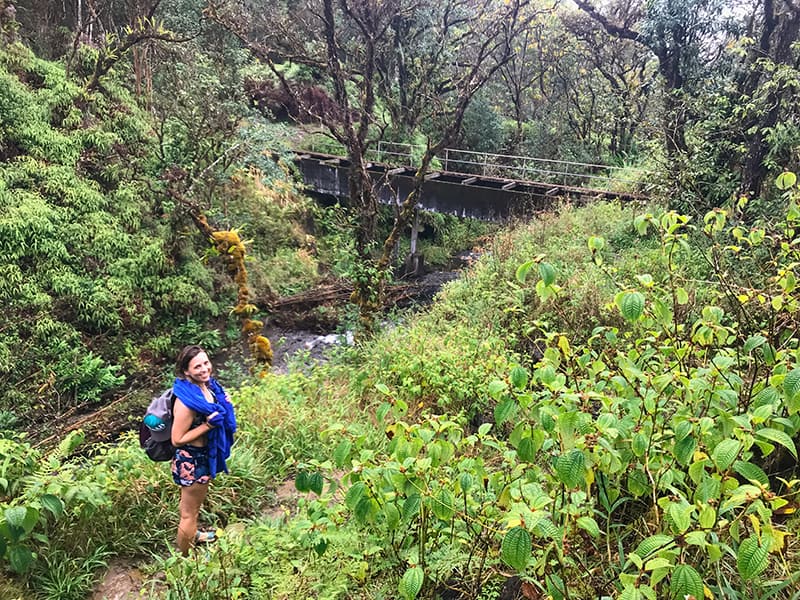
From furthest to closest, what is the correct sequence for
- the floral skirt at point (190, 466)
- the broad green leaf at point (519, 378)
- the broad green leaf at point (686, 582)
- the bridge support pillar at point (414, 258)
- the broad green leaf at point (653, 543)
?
the bridge support pillar at point (414, 258), the floral skirt at point (190, 466), the broad green leaf at point (519, 378), the broad green leaf at point (653, 543), the broad green leaf at point (686, 582)

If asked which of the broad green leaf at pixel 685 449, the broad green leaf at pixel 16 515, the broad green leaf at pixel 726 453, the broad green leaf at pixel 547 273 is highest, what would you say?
the broad green leaf at pixel 547 273

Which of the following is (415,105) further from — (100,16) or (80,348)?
(80,348)

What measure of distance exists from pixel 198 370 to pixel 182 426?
0.39 meters

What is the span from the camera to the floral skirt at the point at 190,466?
3.44 metres

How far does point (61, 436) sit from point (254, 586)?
18.3 ft

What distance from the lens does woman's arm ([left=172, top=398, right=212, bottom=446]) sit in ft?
10.9

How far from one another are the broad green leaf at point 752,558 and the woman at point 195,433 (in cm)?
301

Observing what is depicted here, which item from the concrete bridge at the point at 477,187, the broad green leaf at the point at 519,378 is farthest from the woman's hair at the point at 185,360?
the concrete bridge at the point at 477,187

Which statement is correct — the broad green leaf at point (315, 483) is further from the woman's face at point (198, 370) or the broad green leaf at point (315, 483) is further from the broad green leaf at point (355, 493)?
the woman's face at point (198, 370)

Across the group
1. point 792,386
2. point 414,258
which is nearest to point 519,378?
point 792,386

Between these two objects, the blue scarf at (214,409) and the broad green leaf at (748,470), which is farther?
the blue scarf at (214,409)

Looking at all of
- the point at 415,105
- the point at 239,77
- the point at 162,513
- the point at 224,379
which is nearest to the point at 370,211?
the point at 224,379

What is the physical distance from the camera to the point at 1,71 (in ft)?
34.8

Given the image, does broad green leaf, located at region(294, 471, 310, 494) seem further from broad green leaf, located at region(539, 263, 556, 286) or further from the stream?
the stream
